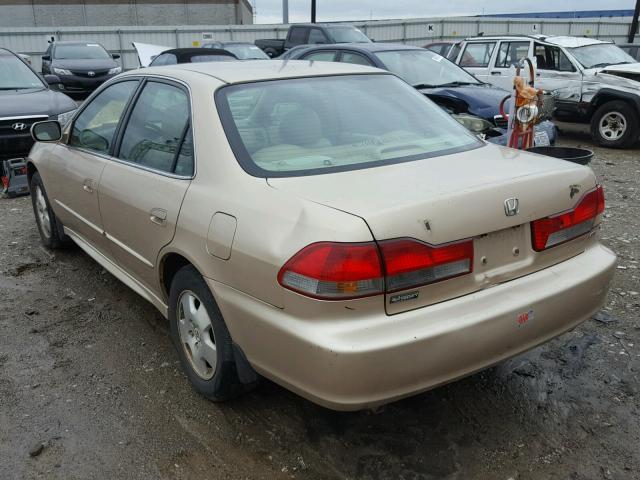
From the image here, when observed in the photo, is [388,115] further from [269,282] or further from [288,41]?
[288,41]

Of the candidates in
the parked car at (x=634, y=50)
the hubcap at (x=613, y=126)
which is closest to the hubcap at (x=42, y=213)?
the hubcap at (x=613, y=126)

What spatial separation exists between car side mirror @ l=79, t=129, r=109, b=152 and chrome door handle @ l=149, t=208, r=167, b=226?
3.15 ft

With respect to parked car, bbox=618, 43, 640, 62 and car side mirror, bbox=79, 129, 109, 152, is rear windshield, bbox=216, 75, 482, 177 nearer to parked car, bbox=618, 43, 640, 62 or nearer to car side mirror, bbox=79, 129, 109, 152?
car side mirror, bbox=79, 129, 109, 152

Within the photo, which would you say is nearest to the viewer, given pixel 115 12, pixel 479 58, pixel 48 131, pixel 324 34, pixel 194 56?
pixel 48 131

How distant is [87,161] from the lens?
160 inches

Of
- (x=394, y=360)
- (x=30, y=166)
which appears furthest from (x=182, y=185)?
(x=30, y=166)

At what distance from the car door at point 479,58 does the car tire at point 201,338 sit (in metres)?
9.86

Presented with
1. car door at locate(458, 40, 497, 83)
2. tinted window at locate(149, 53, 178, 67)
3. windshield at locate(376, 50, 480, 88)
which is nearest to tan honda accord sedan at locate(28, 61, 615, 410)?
windshield at locate(376, 50, 480, 88)

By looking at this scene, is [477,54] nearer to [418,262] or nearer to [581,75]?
[581,75]

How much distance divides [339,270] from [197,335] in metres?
1.12

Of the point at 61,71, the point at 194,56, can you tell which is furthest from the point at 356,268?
the point at 61,71

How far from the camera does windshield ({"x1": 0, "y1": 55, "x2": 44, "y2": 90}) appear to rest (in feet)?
28.3

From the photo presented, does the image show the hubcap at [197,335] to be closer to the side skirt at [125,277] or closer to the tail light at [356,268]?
the side skirt at [125,277]

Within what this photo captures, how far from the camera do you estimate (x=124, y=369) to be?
3.50 meters
